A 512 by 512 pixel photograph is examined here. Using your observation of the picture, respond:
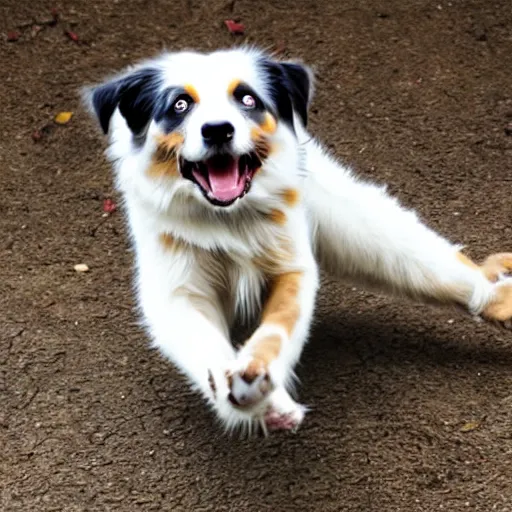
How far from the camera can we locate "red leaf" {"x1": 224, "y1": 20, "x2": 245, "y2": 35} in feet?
18.7

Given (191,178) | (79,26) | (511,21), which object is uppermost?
(191,178)

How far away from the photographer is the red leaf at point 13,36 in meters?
5.72

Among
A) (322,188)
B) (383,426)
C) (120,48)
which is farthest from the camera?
(120,48)

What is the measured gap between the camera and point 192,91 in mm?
3449

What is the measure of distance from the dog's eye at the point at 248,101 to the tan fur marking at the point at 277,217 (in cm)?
37

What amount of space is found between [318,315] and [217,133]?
1.16 metres

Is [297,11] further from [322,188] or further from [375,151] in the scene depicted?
[322,188]

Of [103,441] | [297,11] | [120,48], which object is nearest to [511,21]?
[297,11]

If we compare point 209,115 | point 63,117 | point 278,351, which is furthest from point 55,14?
point 278,351

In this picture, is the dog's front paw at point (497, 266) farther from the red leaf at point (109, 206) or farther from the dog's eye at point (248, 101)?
the red leaf at point (109, 206)

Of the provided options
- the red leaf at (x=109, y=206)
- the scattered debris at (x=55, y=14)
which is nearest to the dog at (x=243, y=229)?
the red leaf at (x=109, y=206)

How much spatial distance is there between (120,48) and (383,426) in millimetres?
2659

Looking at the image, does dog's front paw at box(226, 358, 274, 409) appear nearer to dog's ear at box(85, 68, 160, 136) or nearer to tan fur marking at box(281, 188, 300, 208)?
tan fur marking at box(281, 188, 300, 208)

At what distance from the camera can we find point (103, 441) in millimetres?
3732
